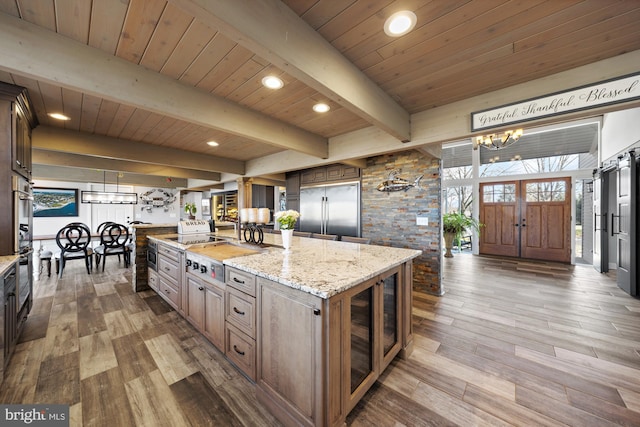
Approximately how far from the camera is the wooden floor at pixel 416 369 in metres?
1.51

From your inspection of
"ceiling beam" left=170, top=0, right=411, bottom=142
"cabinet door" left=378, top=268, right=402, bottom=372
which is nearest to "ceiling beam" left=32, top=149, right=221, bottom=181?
"ceiling beam" left=170, top=0, right=411, bottom=142

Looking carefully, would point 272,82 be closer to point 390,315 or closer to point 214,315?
point 214,315

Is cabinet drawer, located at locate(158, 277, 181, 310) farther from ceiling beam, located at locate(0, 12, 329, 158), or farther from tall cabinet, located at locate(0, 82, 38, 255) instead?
ceiling beam, located at locate(0, 12, 329, 158)

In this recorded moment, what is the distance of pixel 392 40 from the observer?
1566mm

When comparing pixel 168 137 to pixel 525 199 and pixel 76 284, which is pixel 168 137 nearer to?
pixel 76 284

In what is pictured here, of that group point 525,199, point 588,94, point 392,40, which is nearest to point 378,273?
point 392,40

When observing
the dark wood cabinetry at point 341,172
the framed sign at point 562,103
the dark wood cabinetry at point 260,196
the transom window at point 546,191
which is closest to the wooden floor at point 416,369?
the framed sign at point 562,103

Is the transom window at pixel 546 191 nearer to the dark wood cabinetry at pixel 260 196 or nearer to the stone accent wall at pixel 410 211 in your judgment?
the stone accent wall at pixel 410 211

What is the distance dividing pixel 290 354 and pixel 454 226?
6192mm

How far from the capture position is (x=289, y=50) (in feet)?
4.48

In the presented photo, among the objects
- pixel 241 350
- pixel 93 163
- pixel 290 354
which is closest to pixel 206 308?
pixel 241 350

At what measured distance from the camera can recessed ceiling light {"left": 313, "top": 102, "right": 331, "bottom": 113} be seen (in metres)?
2.49

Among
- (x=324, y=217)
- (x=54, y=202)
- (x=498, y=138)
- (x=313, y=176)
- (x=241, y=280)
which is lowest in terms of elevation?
(x=241, y=280)

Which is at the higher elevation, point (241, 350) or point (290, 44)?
point (290, 44)
